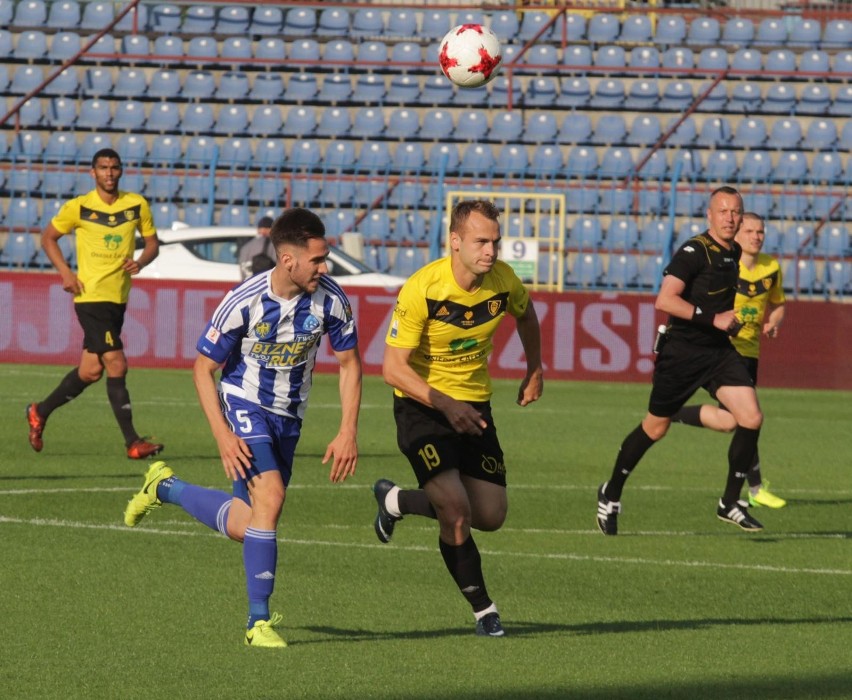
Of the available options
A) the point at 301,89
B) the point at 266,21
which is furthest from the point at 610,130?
the point at 266,21

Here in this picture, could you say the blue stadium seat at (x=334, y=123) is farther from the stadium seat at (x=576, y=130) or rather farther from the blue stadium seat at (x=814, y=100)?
the blue stadium seat at (x=814, y=100)

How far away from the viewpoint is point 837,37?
30.5 m

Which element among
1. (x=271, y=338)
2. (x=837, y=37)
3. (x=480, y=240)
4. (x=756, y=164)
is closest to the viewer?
(x=271, y=338)

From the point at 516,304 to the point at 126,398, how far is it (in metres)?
6.38

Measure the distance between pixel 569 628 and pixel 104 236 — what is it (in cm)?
728

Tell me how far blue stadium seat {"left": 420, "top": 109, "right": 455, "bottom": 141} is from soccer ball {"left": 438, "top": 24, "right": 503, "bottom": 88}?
1581cm

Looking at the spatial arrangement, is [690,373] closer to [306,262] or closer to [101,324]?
[306,262]

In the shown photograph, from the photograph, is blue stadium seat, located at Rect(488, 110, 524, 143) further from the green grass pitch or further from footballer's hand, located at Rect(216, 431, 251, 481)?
footballer's hand, located at Rect(216, 431, 251, 481)

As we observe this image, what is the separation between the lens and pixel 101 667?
5934 mm

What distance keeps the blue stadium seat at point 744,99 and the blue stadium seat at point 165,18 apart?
10792 millimetres

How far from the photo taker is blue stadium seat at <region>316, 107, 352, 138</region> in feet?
92.2

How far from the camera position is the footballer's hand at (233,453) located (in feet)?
21.0

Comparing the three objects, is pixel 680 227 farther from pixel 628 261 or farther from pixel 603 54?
pixel 603 54

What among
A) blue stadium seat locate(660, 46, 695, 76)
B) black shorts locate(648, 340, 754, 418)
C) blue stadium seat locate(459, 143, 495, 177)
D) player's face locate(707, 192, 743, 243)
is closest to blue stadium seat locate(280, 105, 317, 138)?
blue stadium seat locate(459, 143, 495, 177)
